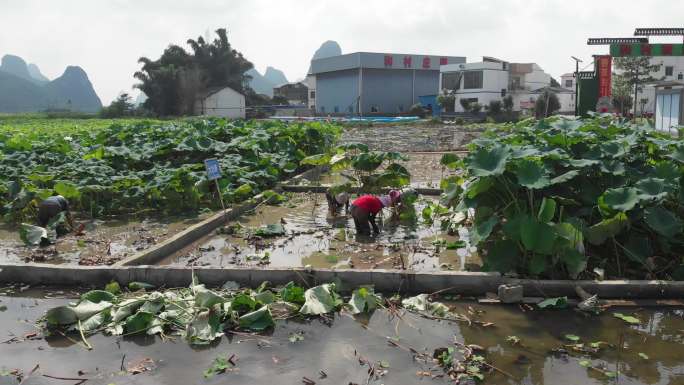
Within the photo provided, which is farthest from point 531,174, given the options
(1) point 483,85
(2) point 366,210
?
(1) point 483,85

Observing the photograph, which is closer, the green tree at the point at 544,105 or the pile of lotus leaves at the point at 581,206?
the pile of lotus leaves at the point at 581,206

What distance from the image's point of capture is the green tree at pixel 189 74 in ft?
181

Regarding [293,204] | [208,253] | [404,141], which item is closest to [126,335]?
[208,253]

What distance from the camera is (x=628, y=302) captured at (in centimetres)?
528

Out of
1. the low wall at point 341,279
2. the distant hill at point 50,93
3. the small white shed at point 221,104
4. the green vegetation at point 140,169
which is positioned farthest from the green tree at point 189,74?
the distant hill at point 50,93

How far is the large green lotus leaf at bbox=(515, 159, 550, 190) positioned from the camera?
537 cm

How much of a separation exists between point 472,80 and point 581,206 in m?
48.6

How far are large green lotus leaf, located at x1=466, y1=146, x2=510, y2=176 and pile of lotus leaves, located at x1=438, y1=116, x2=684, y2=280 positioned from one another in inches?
0.4

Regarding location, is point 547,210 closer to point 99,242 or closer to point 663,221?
point 663,221

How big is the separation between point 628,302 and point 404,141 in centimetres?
2227

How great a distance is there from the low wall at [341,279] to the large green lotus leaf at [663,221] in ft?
1.68

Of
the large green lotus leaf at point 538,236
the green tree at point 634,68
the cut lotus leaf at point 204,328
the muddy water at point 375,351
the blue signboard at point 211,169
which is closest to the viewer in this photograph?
the muddy water at point 375,351

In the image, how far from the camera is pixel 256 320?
4.74 m

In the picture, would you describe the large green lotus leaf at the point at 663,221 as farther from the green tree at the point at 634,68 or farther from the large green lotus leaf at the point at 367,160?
the green tree at the point at 634,68
